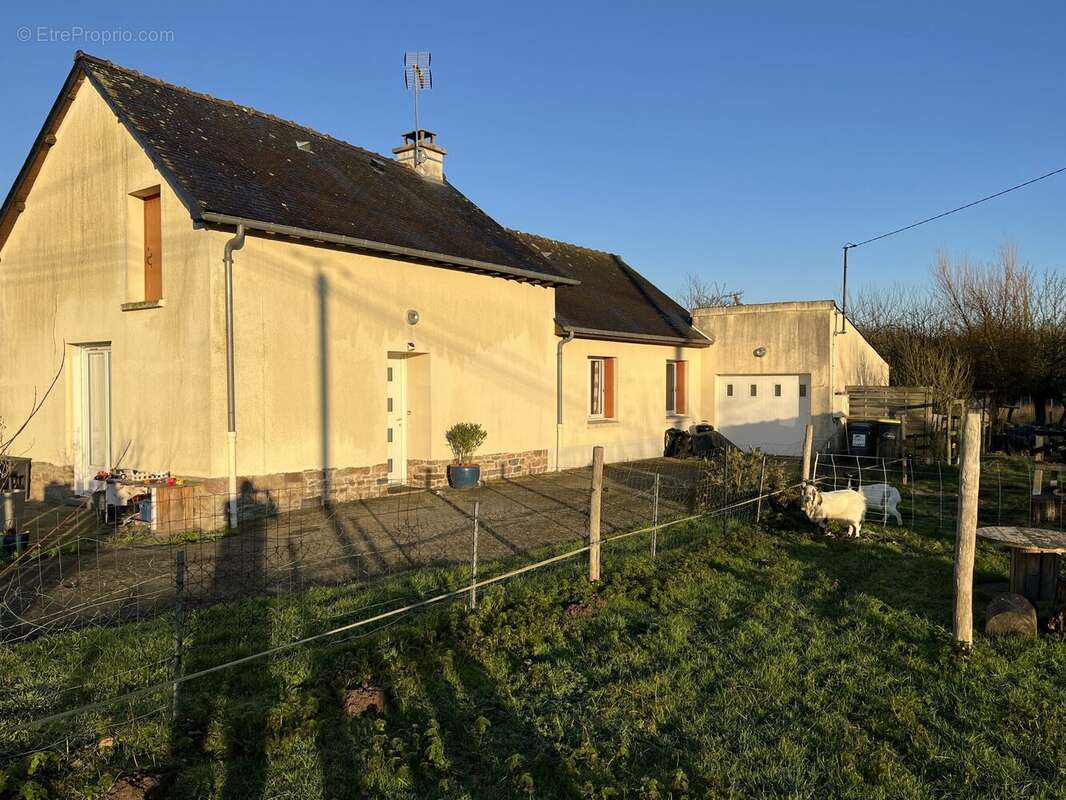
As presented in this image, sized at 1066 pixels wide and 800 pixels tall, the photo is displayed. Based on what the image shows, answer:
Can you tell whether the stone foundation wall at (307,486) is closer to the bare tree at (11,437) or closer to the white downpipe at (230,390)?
the white downpipe at (230,390)

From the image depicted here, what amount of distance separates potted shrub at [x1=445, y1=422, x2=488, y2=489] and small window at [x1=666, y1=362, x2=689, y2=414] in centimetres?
766

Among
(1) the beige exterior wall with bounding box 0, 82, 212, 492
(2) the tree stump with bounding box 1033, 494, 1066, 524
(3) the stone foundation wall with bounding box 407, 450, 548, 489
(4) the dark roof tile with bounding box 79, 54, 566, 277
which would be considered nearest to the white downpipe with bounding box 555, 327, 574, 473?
(3) the stone foundation wall with bounding box 407, 450, 548, 489

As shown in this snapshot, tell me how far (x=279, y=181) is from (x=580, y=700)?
958 centimetres

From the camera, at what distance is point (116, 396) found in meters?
10.8

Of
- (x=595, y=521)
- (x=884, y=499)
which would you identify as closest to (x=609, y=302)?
(x=884, y=499)

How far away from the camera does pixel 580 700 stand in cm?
447

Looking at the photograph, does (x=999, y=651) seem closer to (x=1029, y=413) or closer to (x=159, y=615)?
(x=159, y=615)

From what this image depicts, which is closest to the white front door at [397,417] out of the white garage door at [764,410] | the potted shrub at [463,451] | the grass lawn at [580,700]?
the potted shrub at [463,451]

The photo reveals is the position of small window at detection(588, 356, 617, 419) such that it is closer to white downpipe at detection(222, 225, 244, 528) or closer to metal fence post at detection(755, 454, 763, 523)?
metal fence post at detection(755, 454, 763, 523)

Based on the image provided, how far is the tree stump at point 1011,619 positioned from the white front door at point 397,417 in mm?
9143

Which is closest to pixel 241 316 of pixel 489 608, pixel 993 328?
pixel 489 608

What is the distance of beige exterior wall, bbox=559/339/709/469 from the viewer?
15844mm

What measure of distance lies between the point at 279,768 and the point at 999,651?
4.84m

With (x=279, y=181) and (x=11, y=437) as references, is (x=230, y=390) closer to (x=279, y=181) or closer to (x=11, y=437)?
(x=11, y=437)
